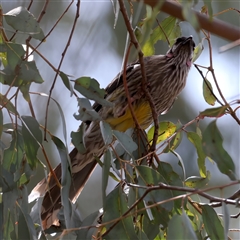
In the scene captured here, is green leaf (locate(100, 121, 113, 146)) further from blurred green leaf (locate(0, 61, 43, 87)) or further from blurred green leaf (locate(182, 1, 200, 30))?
blurred green leaf (locate(182, 1, 200, 30))

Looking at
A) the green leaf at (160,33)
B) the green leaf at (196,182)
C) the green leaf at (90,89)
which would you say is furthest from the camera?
the green leaf at (160,33)

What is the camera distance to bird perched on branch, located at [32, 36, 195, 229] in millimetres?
2475

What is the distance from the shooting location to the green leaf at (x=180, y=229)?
1384 millimetres

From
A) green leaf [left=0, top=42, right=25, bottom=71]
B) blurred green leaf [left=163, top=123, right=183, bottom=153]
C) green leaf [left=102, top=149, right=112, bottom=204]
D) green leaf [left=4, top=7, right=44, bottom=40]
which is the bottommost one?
green leaf [left=102, top=149, right=112, bottom=204]

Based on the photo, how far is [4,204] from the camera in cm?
157

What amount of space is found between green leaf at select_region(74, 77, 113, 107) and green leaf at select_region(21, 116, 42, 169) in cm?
18

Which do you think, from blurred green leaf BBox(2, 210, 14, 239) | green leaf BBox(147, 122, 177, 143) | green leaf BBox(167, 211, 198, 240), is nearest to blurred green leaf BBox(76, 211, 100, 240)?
blurred green leaf BBox(2, 210, 14, 239)

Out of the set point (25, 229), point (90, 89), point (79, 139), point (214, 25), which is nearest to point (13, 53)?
point (90, 89)

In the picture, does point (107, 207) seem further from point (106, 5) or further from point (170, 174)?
point (106, 5)

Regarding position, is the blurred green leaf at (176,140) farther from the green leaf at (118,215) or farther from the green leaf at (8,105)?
the green leaf at (8,105)

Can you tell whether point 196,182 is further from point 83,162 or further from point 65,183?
point 83,162

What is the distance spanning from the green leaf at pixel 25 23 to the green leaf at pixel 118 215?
508mm

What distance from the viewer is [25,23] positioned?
160 centimetres

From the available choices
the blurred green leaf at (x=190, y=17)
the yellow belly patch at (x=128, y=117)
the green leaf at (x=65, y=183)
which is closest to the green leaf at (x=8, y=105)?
the green leaf at (x=65, y=183)
